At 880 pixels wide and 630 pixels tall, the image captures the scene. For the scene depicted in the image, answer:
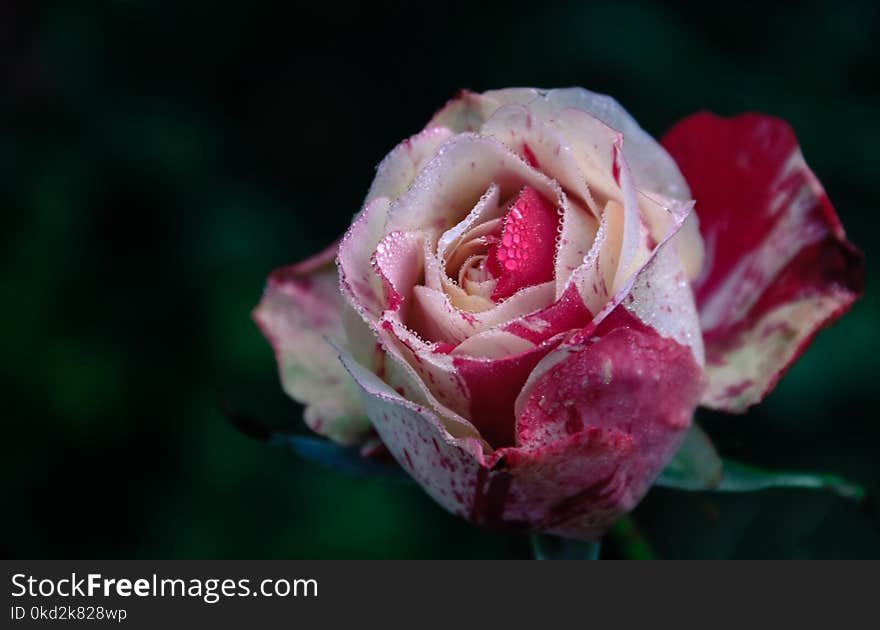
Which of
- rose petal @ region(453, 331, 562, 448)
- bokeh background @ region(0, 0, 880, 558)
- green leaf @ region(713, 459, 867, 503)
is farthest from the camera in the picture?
bokeh background @ region(0, 0, 880, 558)

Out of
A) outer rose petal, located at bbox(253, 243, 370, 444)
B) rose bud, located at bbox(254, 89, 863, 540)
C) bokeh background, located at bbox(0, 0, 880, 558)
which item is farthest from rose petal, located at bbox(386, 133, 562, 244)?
bokeh background, located at bbox(0, 0, 880, 558)

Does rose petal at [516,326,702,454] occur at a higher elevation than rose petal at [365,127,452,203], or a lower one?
lower

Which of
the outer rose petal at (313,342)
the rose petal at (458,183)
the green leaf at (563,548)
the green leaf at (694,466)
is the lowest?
the green leaf at (563,548)

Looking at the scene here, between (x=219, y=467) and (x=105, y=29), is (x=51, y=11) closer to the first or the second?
(x=105, y=29)

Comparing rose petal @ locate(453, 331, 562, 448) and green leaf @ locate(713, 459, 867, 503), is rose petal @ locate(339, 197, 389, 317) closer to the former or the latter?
rose petal @ locate(453, 331, 562, 448)

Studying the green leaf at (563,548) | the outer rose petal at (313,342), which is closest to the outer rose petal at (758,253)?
the green leaf at (563,548)

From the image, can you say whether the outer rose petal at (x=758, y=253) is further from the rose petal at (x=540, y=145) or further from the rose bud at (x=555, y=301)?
the rose petal at (x=540, y=145)
